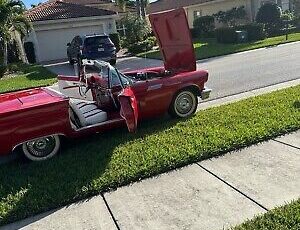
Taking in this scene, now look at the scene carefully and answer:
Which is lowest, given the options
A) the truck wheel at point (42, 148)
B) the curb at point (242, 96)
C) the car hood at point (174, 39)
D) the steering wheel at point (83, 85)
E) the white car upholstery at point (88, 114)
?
the curb at point (242, 96)

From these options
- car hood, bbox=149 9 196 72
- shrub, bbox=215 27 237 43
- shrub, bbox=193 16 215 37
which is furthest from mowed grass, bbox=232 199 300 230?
shrub, bbox=193 16 215 37

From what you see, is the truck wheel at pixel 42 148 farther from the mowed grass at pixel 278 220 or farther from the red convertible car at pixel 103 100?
the mowed grass at pixel 278 220

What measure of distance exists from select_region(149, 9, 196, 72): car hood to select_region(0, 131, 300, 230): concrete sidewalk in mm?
2723

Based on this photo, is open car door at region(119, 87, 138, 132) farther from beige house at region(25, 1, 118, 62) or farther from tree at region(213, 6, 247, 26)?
tree at region(213, 6, 247, 26)

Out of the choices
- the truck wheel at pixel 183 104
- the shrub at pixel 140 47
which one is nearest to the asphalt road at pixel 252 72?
the truck wheel at pixel 183 104

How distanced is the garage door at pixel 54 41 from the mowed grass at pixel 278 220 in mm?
24619

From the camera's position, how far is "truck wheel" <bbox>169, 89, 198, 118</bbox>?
6.18 metres

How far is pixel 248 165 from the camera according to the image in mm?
4340

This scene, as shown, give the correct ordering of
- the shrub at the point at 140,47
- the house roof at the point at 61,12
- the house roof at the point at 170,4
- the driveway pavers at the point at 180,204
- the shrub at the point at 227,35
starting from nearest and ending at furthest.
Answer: the driveway pavers at the point at 180,204 < the shrub at the point at 227,35 < the shrub at the point at 140,47 < the house roof at the point at 61,12 < the house roof at the point at 170,4

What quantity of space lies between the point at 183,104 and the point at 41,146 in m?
2.62

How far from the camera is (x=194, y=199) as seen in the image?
369 cm

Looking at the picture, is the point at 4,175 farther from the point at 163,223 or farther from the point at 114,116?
the point at 163,223

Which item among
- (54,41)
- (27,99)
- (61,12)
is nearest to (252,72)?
(27,99)

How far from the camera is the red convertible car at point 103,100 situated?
4.68 metres
